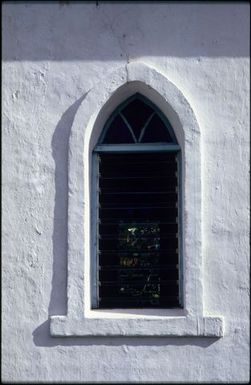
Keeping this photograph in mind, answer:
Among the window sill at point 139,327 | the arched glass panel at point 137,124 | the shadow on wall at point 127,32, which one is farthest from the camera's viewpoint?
the arched glass panel at point 137,124

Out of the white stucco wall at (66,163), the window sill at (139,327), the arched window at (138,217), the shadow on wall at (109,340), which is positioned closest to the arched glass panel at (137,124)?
the arched window at (138,217)

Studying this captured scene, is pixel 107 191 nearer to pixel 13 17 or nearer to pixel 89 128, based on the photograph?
pixel 89 128

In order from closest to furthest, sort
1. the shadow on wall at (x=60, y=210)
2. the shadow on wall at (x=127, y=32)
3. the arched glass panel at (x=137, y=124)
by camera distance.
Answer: the shadow on wall at (x=60, y=210)
the shadow on wall at (x=127, y=32)
the arched glass panel at (x=137, y=124)

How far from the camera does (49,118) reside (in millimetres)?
5758

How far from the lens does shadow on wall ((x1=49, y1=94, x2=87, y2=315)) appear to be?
222 inches

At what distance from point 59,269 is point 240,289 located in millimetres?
1274

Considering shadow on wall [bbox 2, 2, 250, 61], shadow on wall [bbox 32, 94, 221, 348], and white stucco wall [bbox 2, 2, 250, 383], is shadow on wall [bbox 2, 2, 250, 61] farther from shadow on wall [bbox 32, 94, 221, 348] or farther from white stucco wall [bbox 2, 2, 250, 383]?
shadow on wall [bbox 32, 94, 221, 348]

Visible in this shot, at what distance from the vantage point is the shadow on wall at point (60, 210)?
18.5 ft

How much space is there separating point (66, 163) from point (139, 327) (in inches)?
49.6

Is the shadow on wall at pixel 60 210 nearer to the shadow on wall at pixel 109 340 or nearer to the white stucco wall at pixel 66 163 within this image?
the white stucco wall at pixel 66 163

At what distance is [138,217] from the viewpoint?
5836 mm

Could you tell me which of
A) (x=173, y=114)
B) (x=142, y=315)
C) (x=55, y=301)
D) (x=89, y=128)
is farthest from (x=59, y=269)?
(x=173, y=114)

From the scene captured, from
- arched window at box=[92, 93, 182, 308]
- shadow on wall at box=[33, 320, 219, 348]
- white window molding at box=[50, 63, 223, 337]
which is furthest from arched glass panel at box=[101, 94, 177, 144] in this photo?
shadow on wall at box=[33, 320, 219, 348]

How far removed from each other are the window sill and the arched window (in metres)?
0.25
